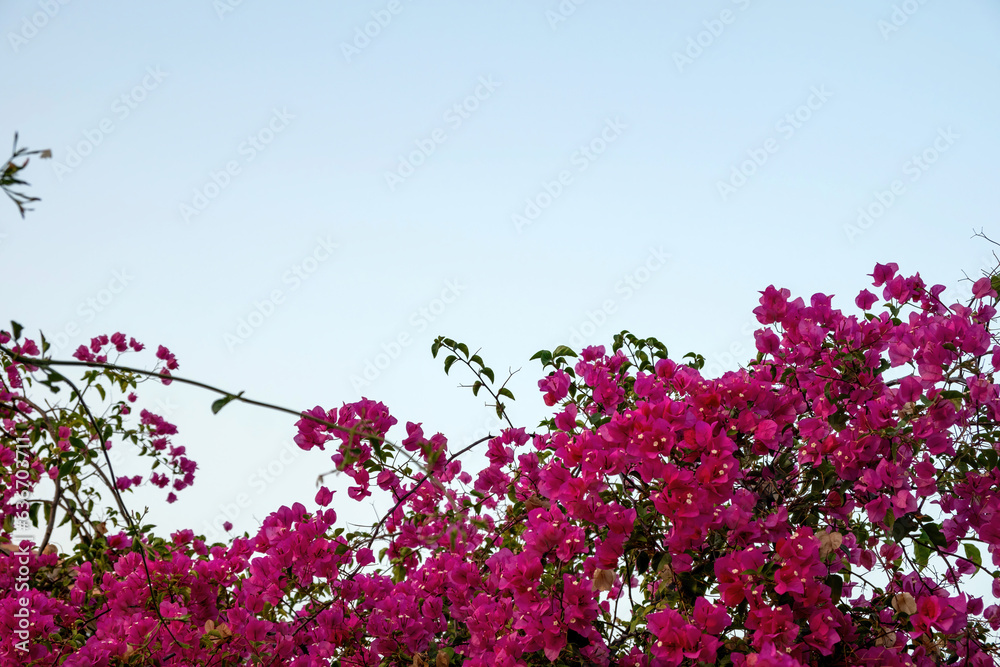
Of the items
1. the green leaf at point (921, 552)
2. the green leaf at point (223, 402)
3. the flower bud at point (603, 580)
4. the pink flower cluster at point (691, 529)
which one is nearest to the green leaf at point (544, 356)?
the pink flower cluster at point (691, 529)

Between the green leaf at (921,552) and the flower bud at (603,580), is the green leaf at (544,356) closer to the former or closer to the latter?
the flower bud at (603,580)

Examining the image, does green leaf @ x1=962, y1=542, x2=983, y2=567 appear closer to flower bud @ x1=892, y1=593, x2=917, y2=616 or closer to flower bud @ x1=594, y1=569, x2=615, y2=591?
flower bud @ x1=892, y1=593, x2=917, y2=616

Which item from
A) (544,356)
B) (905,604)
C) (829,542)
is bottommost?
(905,604)

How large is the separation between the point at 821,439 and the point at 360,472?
133 centimetres

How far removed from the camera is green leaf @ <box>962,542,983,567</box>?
1.82 meters

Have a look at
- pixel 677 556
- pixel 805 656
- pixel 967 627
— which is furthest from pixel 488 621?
pixel 967 627

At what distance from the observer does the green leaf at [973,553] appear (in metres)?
1.82

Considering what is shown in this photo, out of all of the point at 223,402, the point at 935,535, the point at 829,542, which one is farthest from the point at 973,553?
the point at 223,402

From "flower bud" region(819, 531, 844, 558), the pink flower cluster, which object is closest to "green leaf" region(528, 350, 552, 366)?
the pink flower cluster

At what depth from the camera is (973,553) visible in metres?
1.84

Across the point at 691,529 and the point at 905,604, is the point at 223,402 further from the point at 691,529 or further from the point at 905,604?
the point at 905,604

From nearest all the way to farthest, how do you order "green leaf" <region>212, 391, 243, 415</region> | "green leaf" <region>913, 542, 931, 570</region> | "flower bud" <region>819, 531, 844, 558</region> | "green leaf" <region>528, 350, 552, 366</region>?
1. "green leaf" <region>212, 391, 243, 415</region>
2. "flower bud" <region>819, 531, 844, 558</region>
3. "green leaf" <region>913, 542, 931, 570</region>
4. "green leaf" <region>528, 350, 552, 366</region>

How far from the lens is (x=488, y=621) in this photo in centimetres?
196

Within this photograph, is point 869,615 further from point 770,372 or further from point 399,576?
point 399,576
